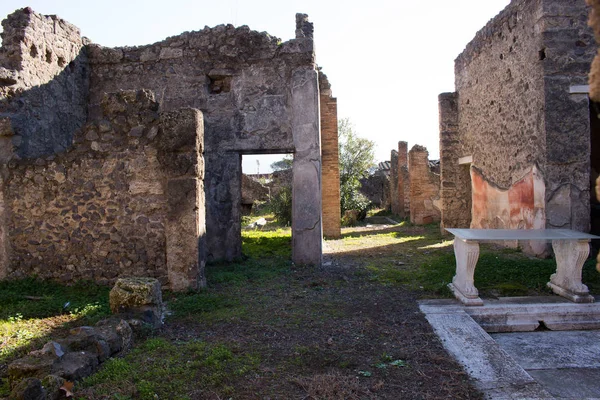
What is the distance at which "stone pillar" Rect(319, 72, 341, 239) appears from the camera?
12.5 m

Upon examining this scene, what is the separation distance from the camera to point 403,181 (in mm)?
18141

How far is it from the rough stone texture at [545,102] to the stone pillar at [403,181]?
800cm

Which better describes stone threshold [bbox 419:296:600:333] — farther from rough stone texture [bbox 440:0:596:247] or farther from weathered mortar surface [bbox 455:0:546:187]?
weathered mortar surface [bbox 455:0:546:187]

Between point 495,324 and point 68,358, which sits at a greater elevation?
point 68,358

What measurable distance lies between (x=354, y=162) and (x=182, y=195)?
13377mm

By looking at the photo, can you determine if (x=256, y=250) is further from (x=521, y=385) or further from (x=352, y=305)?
(x=521, y=385)

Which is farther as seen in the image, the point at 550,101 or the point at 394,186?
the point at 394,186

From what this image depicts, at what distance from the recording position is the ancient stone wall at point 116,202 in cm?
591

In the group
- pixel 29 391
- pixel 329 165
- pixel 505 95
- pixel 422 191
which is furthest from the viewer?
pixel 422 191

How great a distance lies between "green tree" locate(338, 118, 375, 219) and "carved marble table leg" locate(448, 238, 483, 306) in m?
11.2

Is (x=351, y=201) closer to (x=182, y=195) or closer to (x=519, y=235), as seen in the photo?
(x=519, y=235)

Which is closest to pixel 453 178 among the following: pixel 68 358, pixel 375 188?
pixel 68 358

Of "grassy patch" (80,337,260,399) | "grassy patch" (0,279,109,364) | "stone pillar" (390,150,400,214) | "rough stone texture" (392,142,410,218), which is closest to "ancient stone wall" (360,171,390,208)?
"stone pillar" (390,150,400,214)

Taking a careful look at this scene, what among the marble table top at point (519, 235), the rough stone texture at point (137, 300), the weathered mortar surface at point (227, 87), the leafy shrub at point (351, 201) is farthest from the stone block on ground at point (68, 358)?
the leafy shrub at point (351, 201)
